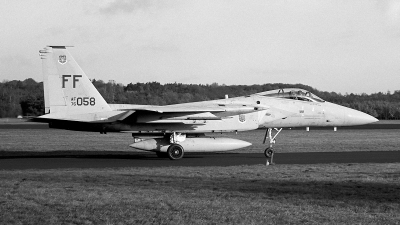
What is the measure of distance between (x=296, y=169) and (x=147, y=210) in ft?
27.9

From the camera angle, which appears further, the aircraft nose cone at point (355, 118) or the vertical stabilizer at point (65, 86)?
the aircraft nose cone at point (355, 118)

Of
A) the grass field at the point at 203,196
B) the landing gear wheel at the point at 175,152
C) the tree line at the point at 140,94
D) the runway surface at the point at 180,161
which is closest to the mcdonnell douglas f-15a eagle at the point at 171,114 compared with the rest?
the landing gear wheel at the point at 175,152

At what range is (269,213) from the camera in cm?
957

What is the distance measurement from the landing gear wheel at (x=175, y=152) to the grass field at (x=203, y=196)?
16.1 ft

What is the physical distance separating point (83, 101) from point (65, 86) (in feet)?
2.98

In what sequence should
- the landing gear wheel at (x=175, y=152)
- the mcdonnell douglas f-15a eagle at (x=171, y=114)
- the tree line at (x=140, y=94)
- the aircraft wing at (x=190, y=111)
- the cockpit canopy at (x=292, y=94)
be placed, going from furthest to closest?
the tree line at (x=140, y=94)
the cockpit canopy at (x=292, y=94)
the landing gear wheel at (x=175, y=152)
the aircraft wing at (x=190, y=111)
the mcdonnell douglas f-15a eagle at (x=171, y=114)

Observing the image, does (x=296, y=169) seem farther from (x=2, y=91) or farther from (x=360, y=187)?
(x=2, y=91)

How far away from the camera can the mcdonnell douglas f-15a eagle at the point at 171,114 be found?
21578 mm

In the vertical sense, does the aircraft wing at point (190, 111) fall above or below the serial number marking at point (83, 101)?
below

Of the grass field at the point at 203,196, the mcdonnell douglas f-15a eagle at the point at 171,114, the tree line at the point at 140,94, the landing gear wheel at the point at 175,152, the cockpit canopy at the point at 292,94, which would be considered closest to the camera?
the grass field at the point at 203,196

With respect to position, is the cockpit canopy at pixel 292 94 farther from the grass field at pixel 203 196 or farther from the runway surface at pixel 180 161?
the grass field at pixel 203 196

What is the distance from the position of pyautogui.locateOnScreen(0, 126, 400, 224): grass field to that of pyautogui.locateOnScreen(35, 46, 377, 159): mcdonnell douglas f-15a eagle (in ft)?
16.3

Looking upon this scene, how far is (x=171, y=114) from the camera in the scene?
2216 cm

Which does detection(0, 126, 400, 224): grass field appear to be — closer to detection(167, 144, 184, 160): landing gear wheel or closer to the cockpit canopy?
detection(167, 144, 184, 160): landing gear wheel
